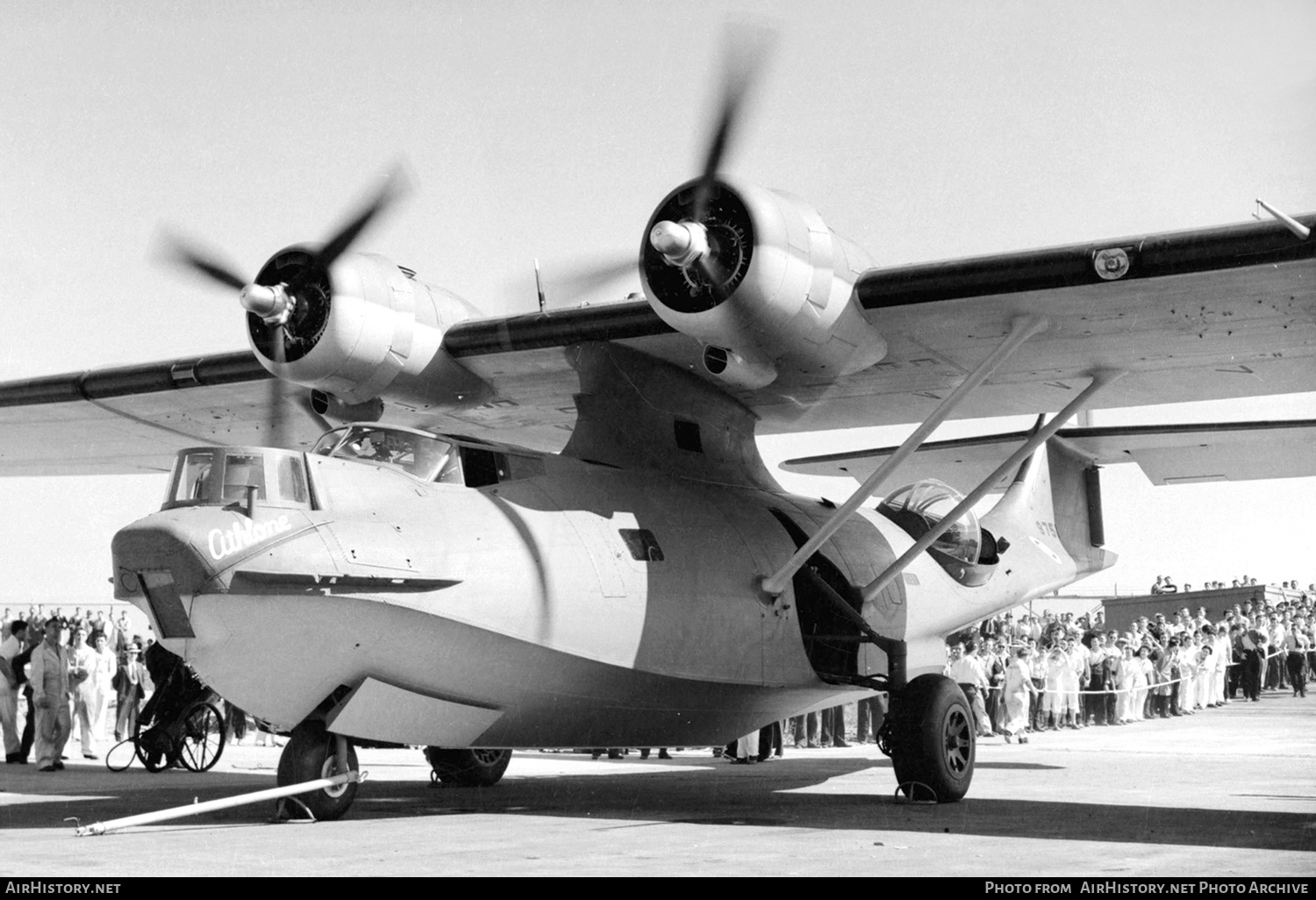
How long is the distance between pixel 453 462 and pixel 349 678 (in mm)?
1856

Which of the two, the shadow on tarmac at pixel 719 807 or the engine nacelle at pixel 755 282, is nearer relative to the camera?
the shadow on tarmac at pixel 719 807

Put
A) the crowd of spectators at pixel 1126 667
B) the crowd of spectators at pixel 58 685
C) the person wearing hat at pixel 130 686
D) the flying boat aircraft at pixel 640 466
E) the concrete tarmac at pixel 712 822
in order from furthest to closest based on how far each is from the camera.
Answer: the crowd of spectators at pixel 1126 667, the person wearing hat at pixel 130 686, the crowd of spectators at pixel 58 685, the flying boat aircraft at pixel 640 466, the concrete tarmac at pixel 712 822

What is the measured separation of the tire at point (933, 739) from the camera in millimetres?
11539

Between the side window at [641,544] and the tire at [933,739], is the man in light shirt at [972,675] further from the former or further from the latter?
the side window at [641,544]

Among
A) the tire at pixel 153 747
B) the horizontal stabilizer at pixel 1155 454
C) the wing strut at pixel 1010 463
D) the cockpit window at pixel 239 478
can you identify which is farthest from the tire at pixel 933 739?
the tire at pixel 153 747

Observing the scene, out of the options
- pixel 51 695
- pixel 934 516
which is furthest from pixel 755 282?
pixel 51 695

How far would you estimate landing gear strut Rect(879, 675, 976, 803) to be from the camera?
1154 cm

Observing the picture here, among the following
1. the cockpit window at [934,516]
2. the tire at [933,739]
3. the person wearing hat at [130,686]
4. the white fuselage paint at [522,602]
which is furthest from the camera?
the person wearing hat at [130,686]

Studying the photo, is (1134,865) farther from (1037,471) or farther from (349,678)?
(1037,471)

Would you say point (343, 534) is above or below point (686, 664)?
above

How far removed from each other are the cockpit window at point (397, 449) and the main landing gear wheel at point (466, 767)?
374 centimetres

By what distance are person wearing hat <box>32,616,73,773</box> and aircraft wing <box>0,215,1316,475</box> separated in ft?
7.57

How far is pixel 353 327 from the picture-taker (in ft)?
39.5
